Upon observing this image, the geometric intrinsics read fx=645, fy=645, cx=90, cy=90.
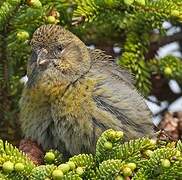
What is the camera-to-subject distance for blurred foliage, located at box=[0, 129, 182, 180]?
7.86 feet

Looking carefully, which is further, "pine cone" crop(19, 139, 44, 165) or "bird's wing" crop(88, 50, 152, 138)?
"bird's wing" crop(88, 50, 152, 138)

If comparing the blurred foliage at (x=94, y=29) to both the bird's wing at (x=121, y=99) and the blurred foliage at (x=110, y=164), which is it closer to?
the bird's wing at (x=121, y=99)

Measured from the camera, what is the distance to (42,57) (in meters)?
3.39

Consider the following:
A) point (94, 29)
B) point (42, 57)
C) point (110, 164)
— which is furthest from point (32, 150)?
point (94, 29)

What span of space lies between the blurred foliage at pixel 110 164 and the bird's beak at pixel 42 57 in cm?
87

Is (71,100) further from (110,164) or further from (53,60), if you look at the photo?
(110,164)

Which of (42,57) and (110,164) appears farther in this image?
(42,57)

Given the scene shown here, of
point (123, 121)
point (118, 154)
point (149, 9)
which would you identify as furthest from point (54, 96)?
point (118, 154)

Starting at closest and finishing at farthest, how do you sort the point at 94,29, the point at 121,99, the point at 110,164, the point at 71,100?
1. the point at 110,164
2. the point at 71,100
3. the point at 121,99
4. the point at 94,29

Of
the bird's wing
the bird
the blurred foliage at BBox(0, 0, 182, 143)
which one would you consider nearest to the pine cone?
the bird

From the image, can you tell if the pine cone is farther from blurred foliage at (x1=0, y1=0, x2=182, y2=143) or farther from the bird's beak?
the bird's beak

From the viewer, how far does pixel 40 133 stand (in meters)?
3.38

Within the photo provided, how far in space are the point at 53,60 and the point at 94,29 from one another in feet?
1.69

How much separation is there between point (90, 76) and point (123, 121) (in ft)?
0.97
